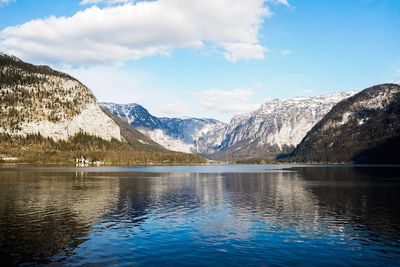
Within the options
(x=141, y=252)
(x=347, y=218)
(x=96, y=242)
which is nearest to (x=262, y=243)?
(x=141, y=252)

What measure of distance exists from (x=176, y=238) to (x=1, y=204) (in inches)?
1765

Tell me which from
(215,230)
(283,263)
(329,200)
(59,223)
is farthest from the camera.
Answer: (329,200)

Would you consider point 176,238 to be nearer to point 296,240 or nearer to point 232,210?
point 296,240

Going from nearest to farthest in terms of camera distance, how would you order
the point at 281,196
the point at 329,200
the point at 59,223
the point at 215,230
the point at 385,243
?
1. the point at 385,243
2. the point at 215,230
3. the point at 59,223
4. the point at 329,200
5. the point at 281,196

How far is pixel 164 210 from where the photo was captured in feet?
219

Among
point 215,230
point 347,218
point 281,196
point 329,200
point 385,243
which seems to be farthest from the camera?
point 281,196

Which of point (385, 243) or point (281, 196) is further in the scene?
point (281, 196)

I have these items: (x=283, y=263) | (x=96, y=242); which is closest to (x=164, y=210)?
(x=96, y=242)

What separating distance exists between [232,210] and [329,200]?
27262 millimetres

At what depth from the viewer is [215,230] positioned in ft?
164

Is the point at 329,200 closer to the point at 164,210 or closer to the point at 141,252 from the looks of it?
the point at 164,210

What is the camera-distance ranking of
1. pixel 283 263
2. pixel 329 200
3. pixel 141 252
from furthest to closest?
pixel 329 200, pixel 141 252, pixel 283 263

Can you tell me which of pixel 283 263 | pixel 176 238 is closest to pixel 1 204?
pixel 176 238

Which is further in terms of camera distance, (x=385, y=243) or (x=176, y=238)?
(x=176, y=238)
